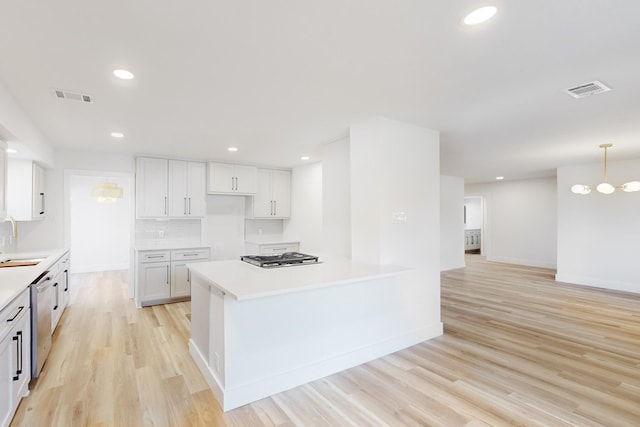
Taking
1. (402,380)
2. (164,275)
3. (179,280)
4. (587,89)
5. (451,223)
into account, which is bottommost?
(402,380)

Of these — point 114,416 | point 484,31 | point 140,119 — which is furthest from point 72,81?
point 484,31

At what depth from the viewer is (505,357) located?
118 inches

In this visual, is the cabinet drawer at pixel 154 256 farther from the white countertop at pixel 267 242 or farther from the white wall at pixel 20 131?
the white wall at pixel 20 131

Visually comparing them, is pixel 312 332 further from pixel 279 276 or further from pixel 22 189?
pixel 22 189

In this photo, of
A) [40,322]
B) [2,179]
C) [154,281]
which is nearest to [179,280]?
[154,281]

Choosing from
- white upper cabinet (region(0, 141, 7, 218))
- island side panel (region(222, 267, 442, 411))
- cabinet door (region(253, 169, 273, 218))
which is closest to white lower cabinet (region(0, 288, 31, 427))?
white upper cabinet (region(0, 141, 7, 218))

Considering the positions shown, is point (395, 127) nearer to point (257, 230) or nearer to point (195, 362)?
point (195, 362)

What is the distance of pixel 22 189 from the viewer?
3.68 metres

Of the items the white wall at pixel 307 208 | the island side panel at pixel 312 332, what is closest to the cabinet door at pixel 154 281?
the white wall at pixel 307 208

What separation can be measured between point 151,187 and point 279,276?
362cm

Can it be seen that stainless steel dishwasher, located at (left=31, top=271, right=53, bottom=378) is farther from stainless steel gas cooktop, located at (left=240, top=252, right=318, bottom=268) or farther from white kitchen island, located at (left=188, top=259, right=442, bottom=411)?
stainless steel gas cooktop, located at (left=240, top=252, right=318, bottom=268)

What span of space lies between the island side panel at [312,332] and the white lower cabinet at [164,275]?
298 cm

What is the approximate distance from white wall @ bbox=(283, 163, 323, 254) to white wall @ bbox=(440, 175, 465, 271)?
11.7ft

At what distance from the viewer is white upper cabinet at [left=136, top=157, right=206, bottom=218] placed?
4.99 meters
